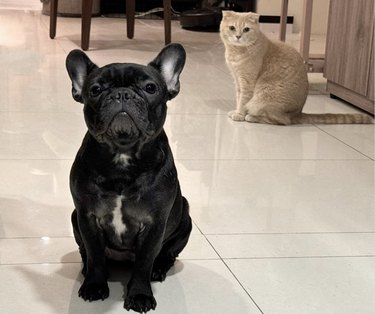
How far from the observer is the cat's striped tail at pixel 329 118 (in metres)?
3.14

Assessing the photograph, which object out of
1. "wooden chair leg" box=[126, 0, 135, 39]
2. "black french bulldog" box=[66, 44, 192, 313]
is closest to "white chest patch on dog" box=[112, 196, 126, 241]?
"black french bulldog" box=[66, 44, 192, 313]

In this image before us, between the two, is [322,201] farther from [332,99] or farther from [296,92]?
[332,99]

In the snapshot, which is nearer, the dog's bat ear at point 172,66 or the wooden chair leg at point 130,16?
the dog's bat ear at point 172,66

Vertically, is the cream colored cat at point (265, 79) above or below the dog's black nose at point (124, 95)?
below

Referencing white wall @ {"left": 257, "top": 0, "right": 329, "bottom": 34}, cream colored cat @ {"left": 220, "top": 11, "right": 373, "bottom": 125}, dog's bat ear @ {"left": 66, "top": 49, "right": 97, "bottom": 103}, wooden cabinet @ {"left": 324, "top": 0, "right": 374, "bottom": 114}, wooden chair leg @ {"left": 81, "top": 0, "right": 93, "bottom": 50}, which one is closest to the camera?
dog's bat ear @ {"left": 66, "top": 49, "right": 97, "bottom": 103}

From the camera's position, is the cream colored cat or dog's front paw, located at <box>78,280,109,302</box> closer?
dog's front paw, located at <box>78,280,109,302</box>

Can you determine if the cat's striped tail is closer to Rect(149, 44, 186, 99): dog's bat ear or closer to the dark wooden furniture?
Rect(149, 44, 186, 99): dog's bat ear

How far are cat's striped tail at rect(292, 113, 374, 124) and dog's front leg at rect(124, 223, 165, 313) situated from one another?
5.90ft

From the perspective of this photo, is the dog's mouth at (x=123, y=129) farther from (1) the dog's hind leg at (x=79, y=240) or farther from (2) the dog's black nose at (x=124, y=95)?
(1) the dog's hind leg at (x=79, y=240)

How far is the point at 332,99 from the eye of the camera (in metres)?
3.72

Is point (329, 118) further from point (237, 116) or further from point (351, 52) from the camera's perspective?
point (351, 52)

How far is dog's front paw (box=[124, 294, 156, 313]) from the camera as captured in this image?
4.68 ft

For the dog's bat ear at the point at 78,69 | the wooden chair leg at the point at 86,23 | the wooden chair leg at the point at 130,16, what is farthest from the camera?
the wooden chair leg at the point at 130,16

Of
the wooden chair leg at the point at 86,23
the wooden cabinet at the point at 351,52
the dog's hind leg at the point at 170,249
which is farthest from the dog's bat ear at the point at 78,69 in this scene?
the wooden chair leg at the point at 86,23
